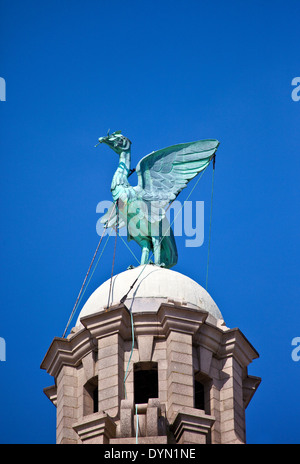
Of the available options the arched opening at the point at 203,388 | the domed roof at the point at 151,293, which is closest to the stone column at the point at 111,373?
the domed roof at the point at 151,293

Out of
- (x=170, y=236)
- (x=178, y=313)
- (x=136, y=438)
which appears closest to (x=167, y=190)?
(x=170, y=236)

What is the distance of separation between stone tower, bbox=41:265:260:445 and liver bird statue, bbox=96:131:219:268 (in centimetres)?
191

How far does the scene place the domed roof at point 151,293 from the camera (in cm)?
7400

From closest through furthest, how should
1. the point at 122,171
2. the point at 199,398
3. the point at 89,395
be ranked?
the point at 89,395 → the point at 199,398 → the point at 122,171

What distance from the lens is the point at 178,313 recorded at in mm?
72875

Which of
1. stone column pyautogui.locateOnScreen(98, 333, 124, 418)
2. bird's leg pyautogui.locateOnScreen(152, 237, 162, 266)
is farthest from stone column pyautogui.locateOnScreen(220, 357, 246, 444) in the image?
bird's leg pyautogui.locateOnScreen(152, 237, 162, 266)

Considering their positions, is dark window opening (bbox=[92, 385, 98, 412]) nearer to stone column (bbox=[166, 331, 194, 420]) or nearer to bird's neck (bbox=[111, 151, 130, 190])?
stone column (bbox=[166, 331, 194, 420])

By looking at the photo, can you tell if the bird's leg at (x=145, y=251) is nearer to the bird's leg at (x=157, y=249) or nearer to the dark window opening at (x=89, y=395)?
the bird's leg at (x=157, y=249)

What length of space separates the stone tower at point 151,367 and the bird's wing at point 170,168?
3.25m

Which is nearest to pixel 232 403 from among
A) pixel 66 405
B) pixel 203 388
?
pixel 203 388

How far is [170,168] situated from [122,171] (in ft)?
5.94

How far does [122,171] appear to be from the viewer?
78.1m

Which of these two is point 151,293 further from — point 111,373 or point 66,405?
point 66,405
